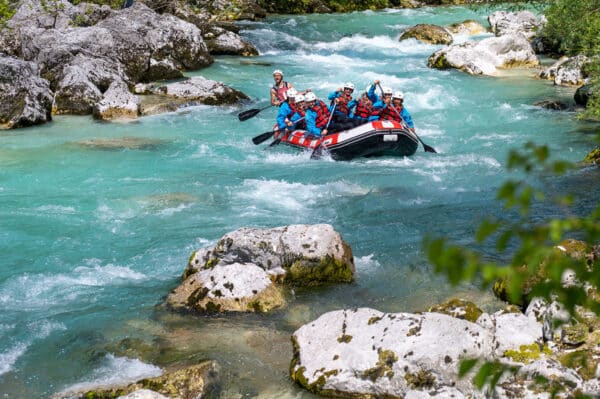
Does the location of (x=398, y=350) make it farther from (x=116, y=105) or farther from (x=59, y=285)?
(x=116, y=105)

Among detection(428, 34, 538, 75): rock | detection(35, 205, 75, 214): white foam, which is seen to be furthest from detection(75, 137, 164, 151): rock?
detection(428, 34, 538, 75): rock

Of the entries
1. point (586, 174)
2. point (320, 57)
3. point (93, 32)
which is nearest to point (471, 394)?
point (586, 174)

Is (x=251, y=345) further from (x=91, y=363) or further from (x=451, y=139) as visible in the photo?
(x=451, y=139)

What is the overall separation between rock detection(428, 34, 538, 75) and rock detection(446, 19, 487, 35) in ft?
21.4

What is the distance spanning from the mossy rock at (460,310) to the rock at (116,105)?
453 inches

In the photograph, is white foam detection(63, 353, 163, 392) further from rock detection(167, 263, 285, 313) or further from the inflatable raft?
the inflatable raft

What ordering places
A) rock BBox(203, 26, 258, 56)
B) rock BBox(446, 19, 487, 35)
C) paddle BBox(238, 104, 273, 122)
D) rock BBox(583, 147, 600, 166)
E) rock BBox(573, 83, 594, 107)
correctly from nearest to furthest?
rock BBox(583, 147, 600, 166)
paddle BBox(238, 104, 273, 122)
rock BBox(573, 83, 594, 107)
rock BBox(203, 26, 258, 56)
rock BBox(446, 19, 487, 35)

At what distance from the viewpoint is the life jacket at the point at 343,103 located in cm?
1393

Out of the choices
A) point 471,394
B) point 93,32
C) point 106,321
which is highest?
point 93,32

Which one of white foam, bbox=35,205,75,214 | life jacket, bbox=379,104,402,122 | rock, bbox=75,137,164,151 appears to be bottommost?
white foam, bbox=35,205,75,214

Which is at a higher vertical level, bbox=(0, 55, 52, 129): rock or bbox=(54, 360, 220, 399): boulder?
bbox=(0, 55, 52, 129): rock

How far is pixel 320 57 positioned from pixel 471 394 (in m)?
21.0

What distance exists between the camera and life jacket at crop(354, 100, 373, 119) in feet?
45.8

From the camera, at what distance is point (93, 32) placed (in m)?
20.5
